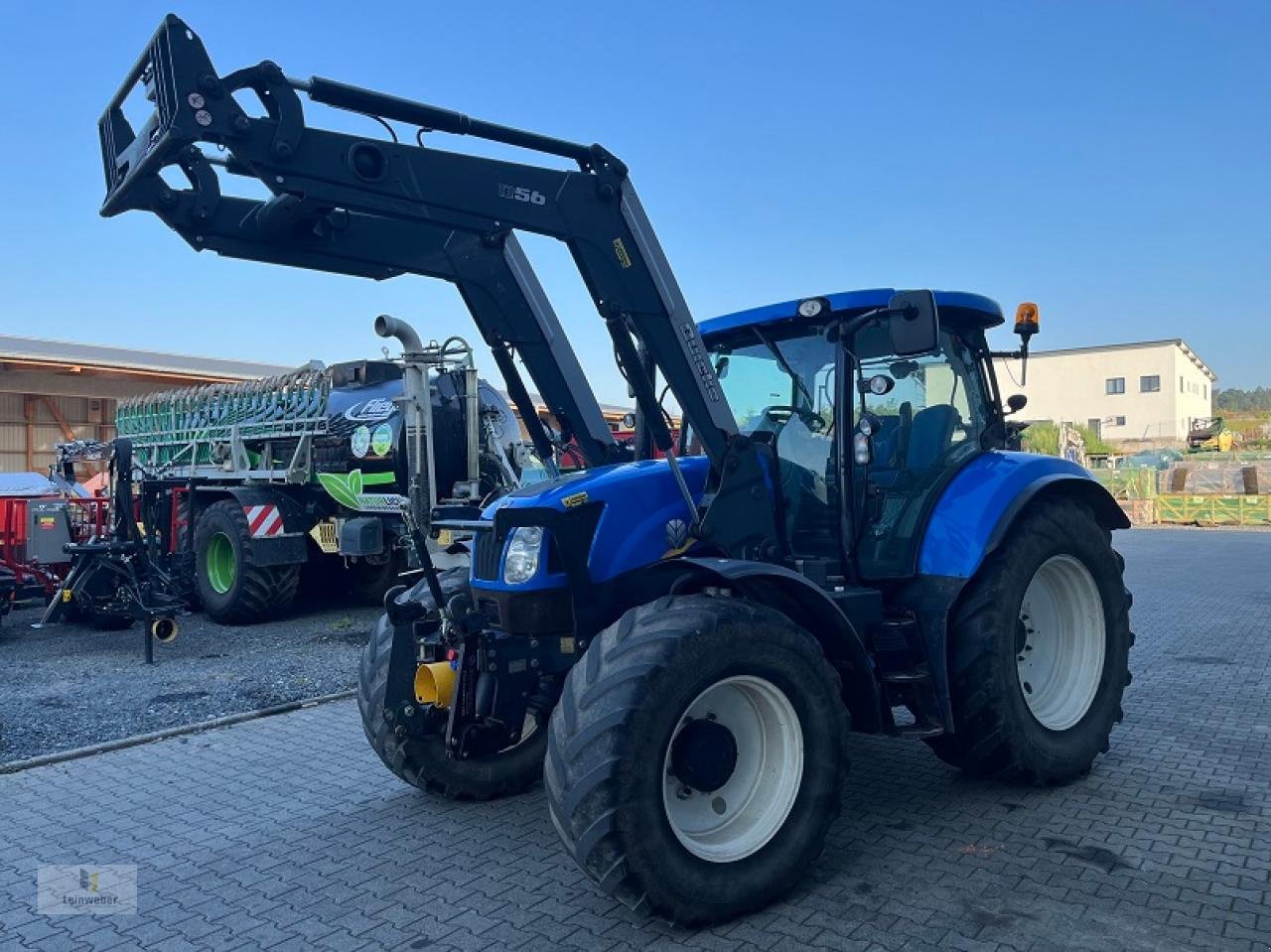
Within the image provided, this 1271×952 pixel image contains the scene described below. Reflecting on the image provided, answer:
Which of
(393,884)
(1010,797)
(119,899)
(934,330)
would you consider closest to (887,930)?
(1010,797)

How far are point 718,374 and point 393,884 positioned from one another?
282 centimetres

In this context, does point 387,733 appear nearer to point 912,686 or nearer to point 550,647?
point 550,647

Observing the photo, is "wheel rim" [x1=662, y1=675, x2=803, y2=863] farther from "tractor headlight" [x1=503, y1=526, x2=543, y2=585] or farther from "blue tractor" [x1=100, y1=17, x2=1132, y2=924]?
"tractor headlight" [x1=503, y1=526, x2=543, y2=585]

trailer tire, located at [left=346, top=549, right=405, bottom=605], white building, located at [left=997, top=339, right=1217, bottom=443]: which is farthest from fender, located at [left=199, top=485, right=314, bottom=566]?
white building, located at [left=997, top=339, right=1217, bottom=443]

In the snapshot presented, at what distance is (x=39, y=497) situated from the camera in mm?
10750

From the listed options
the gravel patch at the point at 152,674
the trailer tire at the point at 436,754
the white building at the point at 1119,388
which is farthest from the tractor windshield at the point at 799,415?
the white building at the point at 1119,388

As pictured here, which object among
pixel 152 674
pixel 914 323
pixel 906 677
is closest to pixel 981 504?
pixel 906 677

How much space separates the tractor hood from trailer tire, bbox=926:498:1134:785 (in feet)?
4.82

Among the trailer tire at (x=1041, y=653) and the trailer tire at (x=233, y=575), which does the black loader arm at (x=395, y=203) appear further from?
the trailer tire at (x=233, y=575)

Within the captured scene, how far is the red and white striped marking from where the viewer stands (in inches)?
408

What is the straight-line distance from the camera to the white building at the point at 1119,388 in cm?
5494

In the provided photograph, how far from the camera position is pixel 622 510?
13.5 ft

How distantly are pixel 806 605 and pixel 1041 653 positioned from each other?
1.95m

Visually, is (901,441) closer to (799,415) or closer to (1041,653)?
(799,415)
